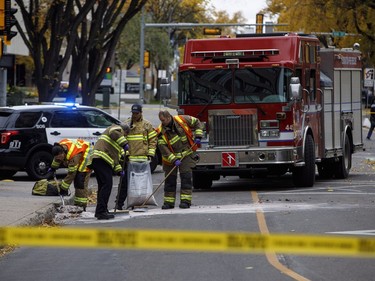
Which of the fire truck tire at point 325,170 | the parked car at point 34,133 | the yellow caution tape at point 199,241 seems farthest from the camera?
the fire truck tire at point 325,170

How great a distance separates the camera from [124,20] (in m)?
36.8

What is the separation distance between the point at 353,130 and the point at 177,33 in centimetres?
7548

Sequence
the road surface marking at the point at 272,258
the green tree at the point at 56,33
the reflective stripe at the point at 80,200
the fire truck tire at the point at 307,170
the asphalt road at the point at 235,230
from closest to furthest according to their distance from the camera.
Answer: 1. the road surface marking at the point at 272,258
2. the asphalt road at the point at 235,230
3. the reflective stripe at the point at 80,200
4. the fire truck tire at the point at 307,170
5. the green tree at the point at 56,33

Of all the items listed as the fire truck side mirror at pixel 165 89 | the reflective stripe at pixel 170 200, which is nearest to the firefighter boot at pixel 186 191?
the reflective stripe at pixel 170 200

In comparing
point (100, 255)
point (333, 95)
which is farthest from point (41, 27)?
point (100, 255)

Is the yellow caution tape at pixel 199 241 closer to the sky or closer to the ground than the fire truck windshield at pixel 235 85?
closer to the ground

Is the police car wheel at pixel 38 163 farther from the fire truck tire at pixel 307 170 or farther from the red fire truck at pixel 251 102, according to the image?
the fire truck tire at pixel 307 170

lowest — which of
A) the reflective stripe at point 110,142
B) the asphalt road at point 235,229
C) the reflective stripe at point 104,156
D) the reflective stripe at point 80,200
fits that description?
the asphalt road at point 235,229

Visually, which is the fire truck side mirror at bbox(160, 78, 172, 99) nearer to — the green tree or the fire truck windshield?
the fire truck windshield

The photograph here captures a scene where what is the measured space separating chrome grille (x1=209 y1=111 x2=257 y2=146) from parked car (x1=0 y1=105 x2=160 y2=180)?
15.4ft

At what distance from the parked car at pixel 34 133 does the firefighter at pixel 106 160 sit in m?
7.33

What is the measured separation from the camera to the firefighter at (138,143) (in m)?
17.0

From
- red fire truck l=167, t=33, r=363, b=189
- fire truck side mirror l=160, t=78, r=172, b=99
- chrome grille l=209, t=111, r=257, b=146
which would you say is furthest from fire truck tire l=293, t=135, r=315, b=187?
fire truck side mirror l=160, t=78, r=172, b=99

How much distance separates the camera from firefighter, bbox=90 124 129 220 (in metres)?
15.6
